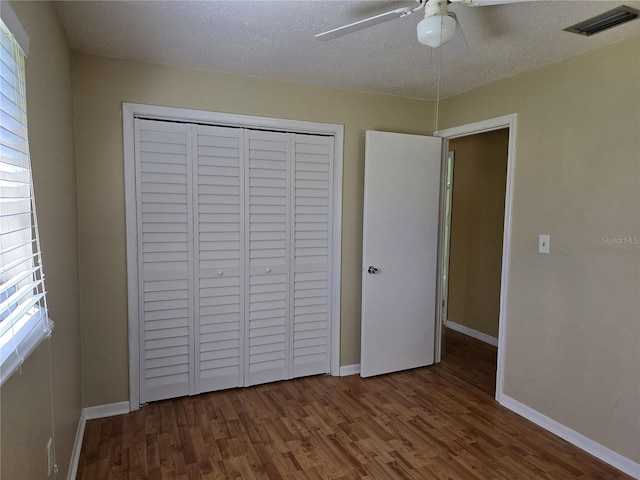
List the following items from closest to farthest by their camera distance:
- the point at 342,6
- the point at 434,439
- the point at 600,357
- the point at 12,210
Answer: the point at 12,210 → the point at 342,6 → the point at 600,357 → the point at 434,439

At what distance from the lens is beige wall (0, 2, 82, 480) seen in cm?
123

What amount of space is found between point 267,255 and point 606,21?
2.36 meters

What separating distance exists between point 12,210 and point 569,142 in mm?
2732

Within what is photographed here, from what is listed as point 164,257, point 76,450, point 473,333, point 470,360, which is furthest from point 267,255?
point 473,333

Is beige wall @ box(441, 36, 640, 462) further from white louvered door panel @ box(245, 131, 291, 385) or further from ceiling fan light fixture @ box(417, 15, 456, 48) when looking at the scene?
white louvered door panel @ box(245, 131, 291, 385)

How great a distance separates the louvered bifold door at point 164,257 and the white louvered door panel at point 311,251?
786 mm

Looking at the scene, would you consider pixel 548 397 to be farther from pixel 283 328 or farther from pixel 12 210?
pixel 12 210

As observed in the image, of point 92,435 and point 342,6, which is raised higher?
point 342,6

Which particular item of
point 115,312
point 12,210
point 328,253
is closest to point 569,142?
point 328,253

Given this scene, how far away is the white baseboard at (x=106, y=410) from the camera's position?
2.62m

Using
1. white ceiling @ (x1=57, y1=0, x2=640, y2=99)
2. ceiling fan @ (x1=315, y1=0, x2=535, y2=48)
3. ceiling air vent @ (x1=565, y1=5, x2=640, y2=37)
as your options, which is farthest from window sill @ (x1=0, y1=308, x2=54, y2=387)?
ceiling air vent @ (x1=565, y1=5, x2=640, y2=37)

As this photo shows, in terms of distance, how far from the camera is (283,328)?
3.17 meters

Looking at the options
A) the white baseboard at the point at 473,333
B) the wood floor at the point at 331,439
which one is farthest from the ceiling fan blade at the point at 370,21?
the white baseboard at the point at 473,333

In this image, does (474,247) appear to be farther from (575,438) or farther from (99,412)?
(99,412)
